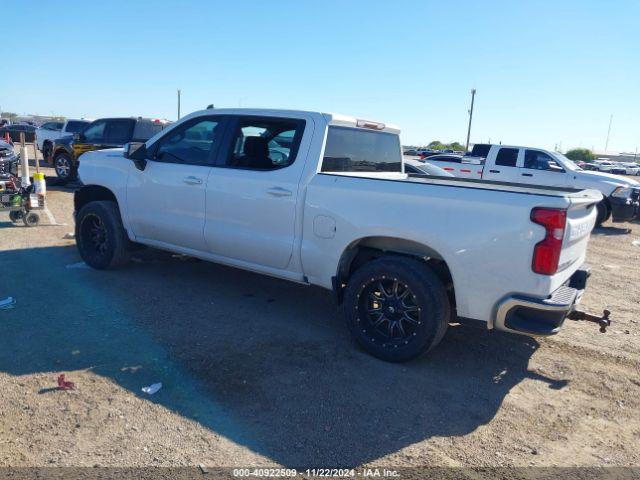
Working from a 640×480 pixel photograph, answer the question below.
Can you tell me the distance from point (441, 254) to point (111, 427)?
2.49 metres

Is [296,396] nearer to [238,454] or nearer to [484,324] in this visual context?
[238,454]

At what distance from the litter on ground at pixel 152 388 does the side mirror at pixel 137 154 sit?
2818 mm

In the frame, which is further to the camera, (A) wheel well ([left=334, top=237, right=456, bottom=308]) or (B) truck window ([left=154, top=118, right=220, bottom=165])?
(B) truck window ([left=154, top=118, right=220, bottom=165])

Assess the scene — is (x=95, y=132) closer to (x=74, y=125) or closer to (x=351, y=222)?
(x=74, y=125)

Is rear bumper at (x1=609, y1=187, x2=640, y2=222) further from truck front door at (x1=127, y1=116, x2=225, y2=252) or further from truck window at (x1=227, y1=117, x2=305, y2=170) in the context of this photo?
truck front door at (x1=127, y1=116, x2=225, y2=252)

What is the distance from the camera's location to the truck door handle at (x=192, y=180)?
207 inches

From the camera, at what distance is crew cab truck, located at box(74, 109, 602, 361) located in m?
3.67

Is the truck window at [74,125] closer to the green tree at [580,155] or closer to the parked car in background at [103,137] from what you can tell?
the parked car in background at [103,137]

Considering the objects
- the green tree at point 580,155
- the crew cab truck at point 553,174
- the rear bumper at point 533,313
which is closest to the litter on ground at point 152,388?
the rear bumper at point 533,313

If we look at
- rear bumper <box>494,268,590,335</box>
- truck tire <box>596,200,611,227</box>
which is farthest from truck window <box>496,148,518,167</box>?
rear bumper <box>494,268,590,335</box>

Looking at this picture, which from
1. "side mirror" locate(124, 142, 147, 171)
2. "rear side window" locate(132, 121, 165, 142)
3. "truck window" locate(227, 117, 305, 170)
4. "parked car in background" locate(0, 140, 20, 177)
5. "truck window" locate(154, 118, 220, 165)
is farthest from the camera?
"rear side window" locate(132, 121, 165, 142)

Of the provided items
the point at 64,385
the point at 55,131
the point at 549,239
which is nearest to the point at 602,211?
the point at 549,239

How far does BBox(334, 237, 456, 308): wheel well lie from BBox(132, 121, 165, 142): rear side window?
9.87 metres

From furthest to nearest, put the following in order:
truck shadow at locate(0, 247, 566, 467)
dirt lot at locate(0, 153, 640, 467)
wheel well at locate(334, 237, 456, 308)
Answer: wheel well at locate(334, 237, 456, 308) < truck shadow at locate(0, 247, 566, 467) < dirt lot at locate(0, 153, 640, 467)
